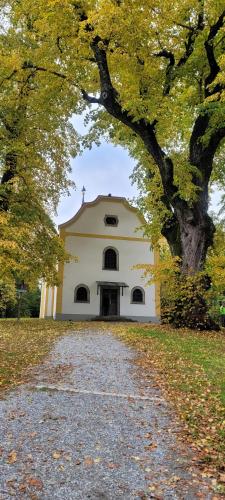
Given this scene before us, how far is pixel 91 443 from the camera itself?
504cm

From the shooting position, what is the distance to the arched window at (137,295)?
29686 mm

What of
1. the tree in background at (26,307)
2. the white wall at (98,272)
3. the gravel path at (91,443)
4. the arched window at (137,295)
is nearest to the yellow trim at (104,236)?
the white wall at (98,272)

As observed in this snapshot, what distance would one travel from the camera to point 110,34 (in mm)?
13539

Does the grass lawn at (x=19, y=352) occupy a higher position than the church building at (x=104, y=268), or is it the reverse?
the church building at (x=104, y=268)

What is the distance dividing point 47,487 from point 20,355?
628cm

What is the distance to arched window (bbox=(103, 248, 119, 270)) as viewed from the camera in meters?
29.6

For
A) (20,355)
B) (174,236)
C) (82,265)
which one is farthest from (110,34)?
(82,265)

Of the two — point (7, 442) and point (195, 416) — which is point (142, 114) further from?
point (7, 442)

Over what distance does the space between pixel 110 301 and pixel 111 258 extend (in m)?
2.95

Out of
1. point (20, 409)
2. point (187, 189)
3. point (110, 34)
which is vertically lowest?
point (20, 409)

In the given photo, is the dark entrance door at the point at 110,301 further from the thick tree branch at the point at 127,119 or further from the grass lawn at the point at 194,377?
the grass lawn at the point at 194,377

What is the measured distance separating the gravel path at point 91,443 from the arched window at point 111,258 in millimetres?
21418

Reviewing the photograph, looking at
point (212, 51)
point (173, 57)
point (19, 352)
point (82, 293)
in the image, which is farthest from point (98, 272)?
point (19, 352)

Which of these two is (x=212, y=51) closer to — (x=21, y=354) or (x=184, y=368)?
(x=184, y=368)
